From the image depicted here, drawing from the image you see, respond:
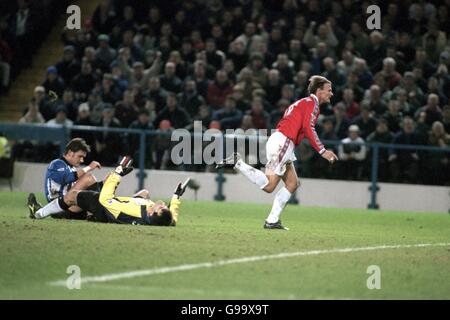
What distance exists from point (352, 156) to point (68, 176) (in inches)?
295

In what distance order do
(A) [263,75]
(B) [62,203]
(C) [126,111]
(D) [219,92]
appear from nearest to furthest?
1. (B) [62,203]
2. (C) [126,111]
3. (D) [219,92]
4. (A) [263,75]

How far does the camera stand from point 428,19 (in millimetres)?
22094

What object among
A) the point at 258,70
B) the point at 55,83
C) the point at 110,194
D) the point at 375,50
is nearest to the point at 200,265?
the point at 110,194

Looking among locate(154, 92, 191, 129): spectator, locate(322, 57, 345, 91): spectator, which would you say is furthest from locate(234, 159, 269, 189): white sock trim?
locate(322, 57, 345, 91): spectator

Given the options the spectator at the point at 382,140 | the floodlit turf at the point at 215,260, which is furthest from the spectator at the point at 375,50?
the floodlit turf at the point at 215,260

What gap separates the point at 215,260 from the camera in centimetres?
993

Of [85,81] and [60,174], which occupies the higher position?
[85,81]

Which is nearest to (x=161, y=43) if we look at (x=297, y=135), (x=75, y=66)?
(x=75, y=66)

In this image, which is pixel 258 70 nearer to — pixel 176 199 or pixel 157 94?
pixel 157 94

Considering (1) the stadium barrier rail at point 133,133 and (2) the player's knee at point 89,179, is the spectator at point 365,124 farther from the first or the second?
(2) the player's knee at point 89,179

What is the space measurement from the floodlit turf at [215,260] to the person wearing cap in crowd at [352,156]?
14.5 feet

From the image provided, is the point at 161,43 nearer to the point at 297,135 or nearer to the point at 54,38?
the point at 54,38
